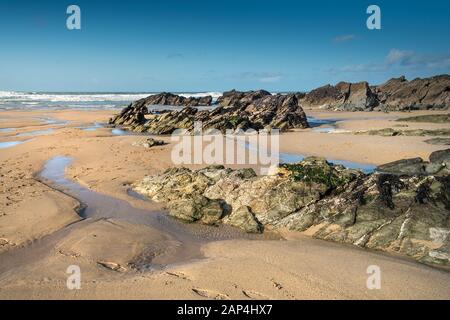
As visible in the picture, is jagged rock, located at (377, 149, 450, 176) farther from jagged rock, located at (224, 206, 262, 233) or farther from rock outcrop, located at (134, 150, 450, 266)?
jagged rock, located at (224, 206, 262, 233)

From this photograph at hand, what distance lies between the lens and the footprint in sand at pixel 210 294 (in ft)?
19.4

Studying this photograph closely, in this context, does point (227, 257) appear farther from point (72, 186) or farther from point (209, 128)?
point (209, 128)

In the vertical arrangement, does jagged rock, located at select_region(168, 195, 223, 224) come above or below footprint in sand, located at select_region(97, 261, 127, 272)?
above

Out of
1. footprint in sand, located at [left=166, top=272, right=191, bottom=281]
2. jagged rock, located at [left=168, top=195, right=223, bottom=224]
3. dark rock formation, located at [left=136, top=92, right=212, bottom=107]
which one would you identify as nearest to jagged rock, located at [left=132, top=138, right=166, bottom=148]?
jagged rock, located at [left=168, top=195, right=223, bottom=224]

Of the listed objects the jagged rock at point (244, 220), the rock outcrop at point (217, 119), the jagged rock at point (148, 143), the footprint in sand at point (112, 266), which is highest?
the rock outcrop at point (217, 119)

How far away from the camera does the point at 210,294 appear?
19.7ft

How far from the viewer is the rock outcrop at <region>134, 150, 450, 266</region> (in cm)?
795

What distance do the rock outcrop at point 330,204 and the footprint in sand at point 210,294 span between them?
3199 mm

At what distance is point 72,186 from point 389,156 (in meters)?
13.1

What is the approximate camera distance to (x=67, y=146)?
21.0 metres

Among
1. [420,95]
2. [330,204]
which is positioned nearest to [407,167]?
[330,204]

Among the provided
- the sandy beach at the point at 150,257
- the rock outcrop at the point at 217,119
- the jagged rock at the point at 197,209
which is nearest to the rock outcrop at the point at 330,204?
the jagged rock at the point at 197,209

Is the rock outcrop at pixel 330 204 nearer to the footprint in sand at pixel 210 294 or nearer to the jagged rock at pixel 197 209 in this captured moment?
the jagged rock at pixel 197 209

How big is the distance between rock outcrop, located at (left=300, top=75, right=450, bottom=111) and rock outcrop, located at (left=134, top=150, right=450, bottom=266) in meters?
44.4
